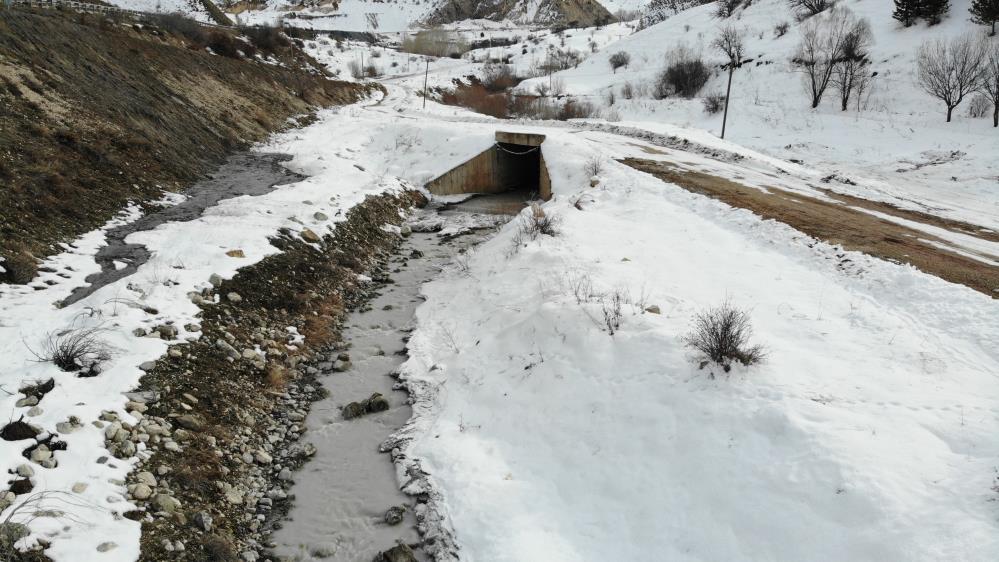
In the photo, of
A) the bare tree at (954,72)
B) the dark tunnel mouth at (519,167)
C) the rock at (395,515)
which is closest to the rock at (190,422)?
the rock at (395,515)

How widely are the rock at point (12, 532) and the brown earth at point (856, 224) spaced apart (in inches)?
518

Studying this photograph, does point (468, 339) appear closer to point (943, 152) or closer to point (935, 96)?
point (943, 152)

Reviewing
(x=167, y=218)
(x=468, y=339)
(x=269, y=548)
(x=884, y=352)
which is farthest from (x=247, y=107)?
(x=884, y=352)

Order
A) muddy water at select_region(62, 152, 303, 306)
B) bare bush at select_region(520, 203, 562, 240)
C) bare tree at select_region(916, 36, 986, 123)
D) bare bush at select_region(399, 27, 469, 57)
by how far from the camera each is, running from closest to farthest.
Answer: muddy water at select_region(62, 152, 303, 306), bare bush at select_region(520, 203, 562, 240), bare tree at select_region(916, 36, 986, 123), bare bush at select_region(399, 27, 469, 57)

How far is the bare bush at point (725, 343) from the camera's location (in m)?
7.32

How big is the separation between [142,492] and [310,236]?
8465mm

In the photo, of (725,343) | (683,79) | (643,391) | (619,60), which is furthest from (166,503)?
(619,60)

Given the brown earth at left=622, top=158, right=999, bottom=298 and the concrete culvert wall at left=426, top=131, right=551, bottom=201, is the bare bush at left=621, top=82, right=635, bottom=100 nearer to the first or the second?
the concrete culvert wall at left=426, top=131, right=551, bottom=201

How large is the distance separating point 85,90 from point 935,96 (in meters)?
42.3

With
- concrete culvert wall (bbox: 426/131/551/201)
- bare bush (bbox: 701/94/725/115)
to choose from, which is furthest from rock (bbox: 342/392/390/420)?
bare bush (bbox: 701/94/725/115)

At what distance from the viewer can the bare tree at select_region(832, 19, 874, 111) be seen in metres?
37.5

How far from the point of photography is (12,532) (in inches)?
176

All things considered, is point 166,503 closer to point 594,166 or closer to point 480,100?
point 594,166

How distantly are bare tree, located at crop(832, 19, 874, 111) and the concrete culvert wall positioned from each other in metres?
25.0
